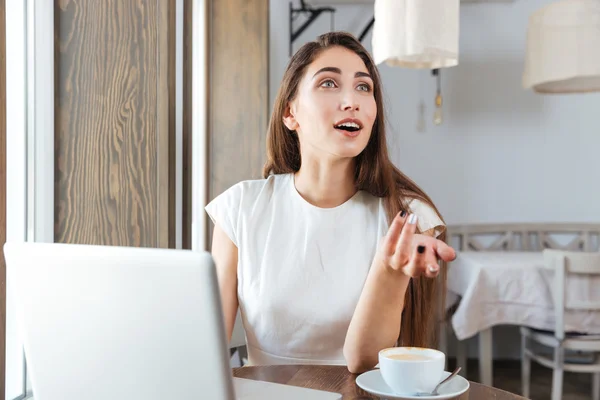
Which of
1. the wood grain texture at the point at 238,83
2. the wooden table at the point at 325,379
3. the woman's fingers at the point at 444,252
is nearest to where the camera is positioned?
the woman's fingers at the point at 444,252

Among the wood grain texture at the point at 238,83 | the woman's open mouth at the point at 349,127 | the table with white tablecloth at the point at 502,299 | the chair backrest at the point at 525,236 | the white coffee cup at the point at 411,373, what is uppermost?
the wood grain texture at the point at 238,83

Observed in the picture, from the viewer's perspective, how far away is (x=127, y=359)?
0.59 metres

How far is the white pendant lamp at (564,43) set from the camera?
2666mm

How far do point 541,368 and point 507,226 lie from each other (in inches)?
31.6

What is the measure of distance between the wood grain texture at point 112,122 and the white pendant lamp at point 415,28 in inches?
39.7

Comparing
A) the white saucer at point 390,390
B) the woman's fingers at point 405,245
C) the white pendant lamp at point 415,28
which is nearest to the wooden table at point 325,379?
the white saucer at point 390,390

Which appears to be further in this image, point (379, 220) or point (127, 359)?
point (379, 220)

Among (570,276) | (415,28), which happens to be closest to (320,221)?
(415,28)

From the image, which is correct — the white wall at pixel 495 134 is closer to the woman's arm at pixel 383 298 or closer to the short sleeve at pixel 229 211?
the short sleeve at pixel 229 211

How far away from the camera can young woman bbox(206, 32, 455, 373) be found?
1.20m

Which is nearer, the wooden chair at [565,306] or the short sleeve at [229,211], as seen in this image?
the short sleeve at [229,211]

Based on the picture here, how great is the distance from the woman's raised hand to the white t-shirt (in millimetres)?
453

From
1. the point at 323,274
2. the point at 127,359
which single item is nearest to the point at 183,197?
the point at 323,274

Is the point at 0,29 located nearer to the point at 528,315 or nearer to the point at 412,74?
the point at 528,315
